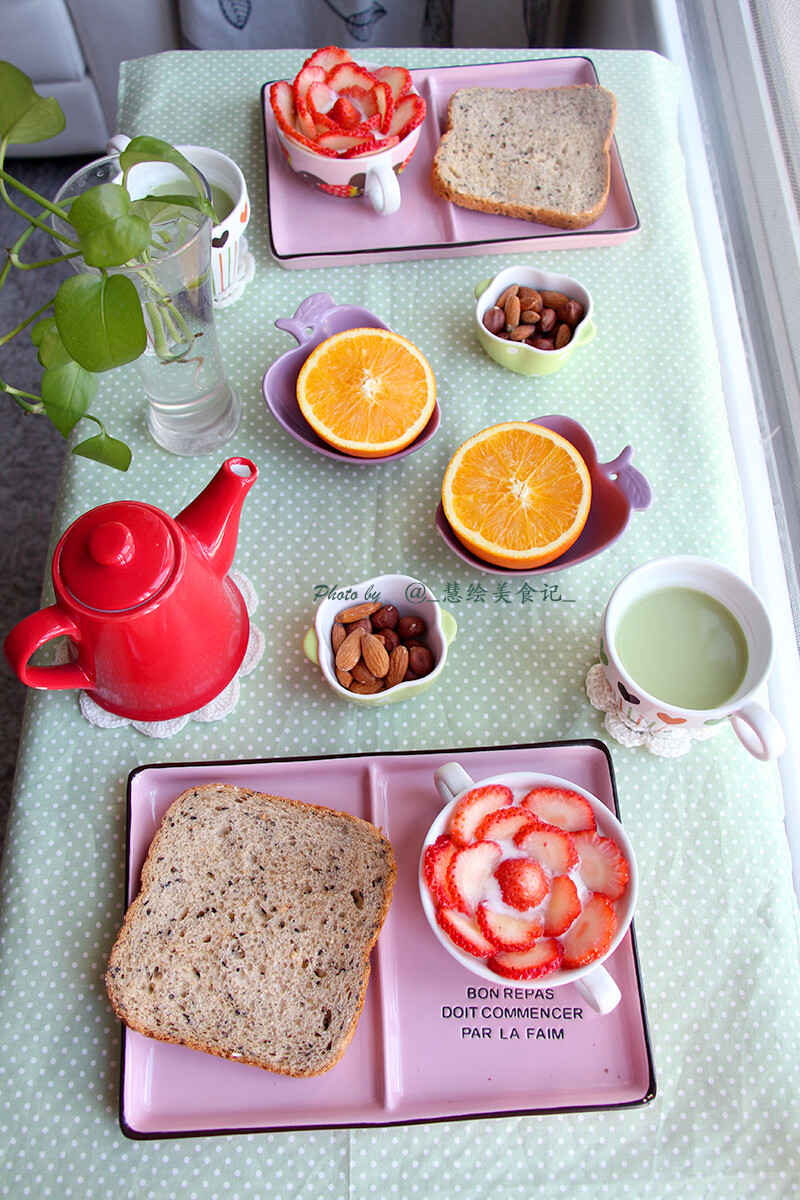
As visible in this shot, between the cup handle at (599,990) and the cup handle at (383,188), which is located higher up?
the cup handle at (383,188)

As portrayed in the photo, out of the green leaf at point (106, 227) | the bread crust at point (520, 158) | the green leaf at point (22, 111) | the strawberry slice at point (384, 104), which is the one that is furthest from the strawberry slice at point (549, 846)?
the strawberry slice at point (384, 104)

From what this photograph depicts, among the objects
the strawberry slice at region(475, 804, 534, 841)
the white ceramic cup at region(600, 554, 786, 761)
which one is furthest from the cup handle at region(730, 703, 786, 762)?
the strawberry slice at region(475, 804, 534, 841)

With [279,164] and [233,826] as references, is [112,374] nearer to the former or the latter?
[279,164]

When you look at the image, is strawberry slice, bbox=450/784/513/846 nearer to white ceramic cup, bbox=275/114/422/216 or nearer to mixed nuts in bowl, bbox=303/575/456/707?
mixed nuts in bowl, bbox=303/575/456/707

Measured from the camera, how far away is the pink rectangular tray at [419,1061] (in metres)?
0.74

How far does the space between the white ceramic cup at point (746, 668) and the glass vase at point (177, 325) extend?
0.51 m

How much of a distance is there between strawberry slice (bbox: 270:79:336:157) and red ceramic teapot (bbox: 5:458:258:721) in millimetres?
534

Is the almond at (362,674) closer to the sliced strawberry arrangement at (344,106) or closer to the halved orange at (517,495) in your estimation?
the halved orange at (517,495)

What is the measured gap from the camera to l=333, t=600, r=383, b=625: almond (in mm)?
872

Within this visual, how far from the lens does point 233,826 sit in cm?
83

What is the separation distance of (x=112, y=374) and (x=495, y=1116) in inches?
36.4

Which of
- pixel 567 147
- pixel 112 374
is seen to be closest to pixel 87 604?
pixel 112 374

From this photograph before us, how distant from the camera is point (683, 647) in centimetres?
84

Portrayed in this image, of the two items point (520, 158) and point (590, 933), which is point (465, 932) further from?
point (520, 158)
